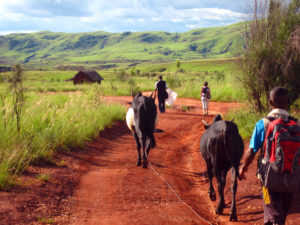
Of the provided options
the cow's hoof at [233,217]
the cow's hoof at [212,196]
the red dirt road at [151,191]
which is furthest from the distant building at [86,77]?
the cow's hoof at [233,217]

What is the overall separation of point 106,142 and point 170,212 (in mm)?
4978

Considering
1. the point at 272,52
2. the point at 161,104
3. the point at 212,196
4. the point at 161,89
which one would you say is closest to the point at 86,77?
the point at 161,104

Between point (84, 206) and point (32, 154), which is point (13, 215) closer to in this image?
point (84, 206)

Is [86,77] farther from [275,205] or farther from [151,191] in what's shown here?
[275,205]

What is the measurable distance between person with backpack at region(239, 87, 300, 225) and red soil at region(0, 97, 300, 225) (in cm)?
153

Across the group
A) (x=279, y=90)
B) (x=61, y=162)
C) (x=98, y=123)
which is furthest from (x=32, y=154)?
(x=279, y=90)

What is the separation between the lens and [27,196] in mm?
4832

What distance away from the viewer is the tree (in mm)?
8758

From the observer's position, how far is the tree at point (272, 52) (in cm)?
876

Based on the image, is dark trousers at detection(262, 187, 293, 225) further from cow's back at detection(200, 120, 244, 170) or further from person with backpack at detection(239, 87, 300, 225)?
cow's back at detection(200, 120, 244, 170)

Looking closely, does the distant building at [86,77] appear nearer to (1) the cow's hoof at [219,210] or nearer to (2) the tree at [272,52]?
(2) the tree at [272,52]

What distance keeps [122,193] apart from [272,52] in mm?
6375

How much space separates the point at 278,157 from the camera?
9.86 feet

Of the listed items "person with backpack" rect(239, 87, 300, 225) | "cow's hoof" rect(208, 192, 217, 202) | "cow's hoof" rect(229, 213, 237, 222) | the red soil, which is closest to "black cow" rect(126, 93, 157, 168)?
the red soil
